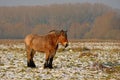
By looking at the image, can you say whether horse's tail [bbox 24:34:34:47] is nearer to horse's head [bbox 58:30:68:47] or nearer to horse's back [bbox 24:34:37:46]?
horse's back [bbox 24:34:37:46]

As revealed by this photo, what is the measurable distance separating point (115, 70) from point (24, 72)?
16.6 ft

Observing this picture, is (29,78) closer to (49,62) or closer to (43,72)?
(43,72)

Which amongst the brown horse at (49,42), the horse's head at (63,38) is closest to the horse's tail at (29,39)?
the brown horse at (49,42)

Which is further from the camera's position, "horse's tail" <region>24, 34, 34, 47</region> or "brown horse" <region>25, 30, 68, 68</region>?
"horse's tail" <region>24, 34, 34, 47</region>

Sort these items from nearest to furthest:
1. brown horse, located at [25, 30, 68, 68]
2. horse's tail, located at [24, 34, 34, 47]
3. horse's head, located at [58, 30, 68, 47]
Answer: horse's head, located at [58, 30, 68, 47] → brown horse, located at [25, 30, 68, 68] → horse's tail, located at [24, 34, 34, 47]

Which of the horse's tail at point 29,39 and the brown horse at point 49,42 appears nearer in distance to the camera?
the brown horse at point 49,42

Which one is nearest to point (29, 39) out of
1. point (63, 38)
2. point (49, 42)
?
point (49, 42)

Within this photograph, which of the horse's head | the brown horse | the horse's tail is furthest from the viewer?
the horse's tail

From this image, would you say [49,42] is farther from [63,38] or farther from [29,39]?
[29,39]

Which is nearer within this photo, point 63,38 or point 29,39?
point 63,38

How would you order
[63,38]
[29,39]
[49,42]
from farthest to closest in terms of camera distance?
[29,39] → [49,42] → [63,38]

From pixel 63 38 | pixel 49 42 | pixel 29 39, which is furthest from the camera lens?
pixel 29 39

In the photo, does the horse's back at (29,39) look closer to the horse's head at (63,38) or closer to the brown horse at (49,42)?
the brown horse at (49,42)

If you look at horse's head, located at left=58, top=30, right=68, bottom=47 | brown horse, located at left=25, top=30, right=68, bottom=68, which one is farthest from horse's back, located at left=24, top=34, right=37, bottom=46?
horse's head, located at left=58, top=30, right=68, bottom=47
